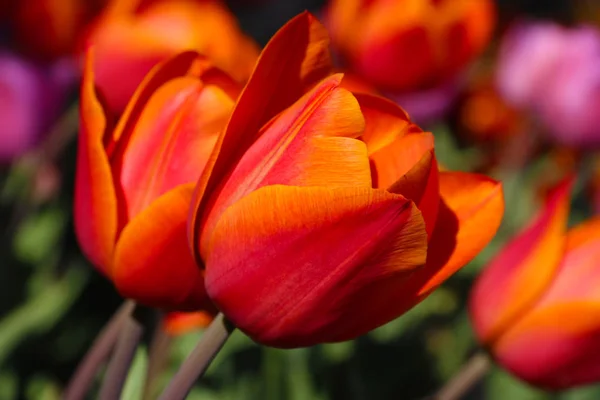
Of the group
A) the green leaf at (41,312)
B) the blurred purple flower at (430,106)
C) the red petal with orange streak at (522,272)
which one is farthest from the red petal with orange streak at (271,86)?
the blurred purple flower at (430,106)

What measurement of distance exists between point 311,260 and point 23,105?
40 cm

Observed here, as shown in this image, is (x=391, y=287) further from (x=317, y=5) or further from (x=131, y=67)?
(x=317, y=5)

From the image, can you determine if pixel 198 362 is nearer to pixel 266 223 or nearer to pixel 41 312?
pixel 266 223

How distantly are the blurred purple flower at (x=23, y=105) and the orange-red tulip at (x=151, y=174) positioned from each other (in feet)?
0.97

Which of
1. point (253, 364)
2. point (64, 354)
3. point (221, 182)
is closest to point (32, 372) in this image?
point (64, 354)

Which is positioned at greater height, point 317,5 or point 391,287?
A: point 391,287

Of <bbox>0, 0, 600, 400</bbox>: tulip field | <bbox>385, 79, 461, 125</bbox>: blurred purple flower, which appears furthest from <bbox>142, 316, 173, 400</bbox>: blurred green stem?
<bbox>385, 79, 461, 125</bbox>: blurred purple flower

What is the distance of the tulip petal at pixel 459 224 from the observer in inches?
10.8

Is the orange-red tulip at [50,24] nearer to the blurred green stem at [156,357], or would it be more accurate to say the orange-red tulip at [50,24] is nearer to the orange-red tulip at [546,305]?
the blurred green stem at [156,357]

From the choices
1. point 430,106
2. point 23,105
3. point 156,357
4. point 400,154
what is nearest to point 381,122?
point 400,154

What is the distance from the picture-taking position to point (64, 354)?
0.64 meters

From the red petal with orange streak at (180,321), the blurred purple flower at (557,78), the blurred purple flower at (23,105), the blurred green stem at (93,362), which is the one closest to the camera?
the blurred green stem at (93,362)

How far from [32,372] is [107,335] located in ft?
0.98

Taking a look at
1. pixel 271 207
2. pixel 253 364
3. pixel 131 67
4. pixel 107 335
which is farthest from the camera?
pixel 253 364
